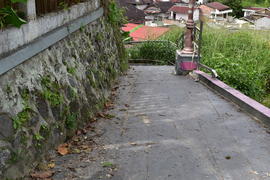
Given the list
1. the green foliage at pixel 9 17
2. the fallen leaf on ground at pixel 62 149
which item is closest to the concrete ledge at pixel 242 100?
the fallen leaf on ground at pixel 62 149

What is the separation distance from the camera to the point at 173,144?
11.4 feet

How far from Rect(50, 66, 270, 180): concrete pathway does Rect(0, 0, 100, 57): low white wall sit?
1.12 metres

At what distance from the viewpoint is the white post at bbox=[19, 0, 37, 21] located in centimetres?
307

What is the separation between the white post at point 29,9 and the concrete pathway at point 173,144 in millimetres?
1377

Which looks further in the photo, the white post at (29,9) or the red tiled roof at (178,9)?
the red tiled roof at (178,9)

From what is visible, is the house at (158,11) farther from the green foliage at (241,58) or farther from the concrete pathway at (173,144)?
the concrete pathway at (173,144)

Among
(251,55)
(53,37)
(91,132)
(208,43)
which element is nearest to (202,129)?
(91,132)

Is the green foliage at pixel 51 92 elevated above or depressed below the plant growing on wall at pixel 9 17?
below

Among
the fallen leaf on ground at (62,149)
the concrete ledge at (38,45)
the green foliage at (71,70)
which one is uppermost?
the concrete ledge at (38,45)

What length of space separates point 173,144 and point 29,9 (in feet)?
6.58

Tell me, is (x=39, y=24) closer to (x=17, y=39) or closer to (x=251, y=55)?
(x=17, y=39)

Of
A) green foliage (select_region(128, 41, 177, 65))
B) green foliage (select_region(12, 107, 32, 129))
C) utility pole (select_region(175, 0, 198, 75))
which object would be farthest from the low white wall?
green foliage (select_region(128, 41, 177, 65))

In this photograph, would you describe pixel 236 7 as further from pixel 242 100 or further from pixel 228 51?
pixel 242 100

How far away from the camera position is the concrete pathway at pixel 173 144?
9.34 ft
